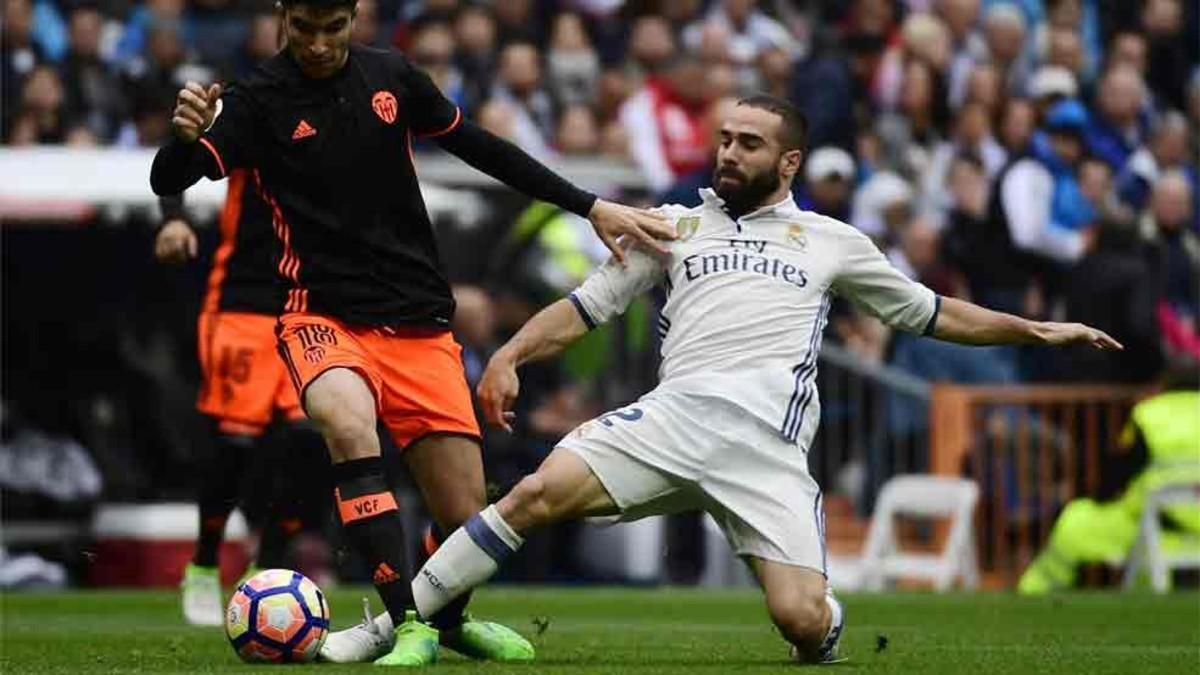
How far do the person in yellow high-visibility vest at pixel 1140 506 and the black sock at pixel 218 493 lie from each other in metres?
6.25

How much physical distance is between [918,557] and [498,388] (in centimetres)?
1022

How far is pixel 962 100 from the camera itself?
23.3 m

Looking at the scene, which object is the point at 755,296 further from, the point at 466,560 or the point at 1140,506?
the point at 1140,506

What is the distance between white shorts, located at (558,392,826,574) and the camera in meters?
9.84

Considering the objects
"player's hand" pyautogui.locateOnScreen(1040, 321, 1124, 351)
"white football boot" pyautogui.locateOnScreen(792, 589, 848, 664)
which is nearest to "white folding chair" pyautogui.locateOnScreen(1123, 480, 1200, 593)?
"player's hand" pyautogui.locateOnScreen(1040, 321, 1124, 351)

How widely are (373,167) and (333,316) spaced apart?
21.5 inches

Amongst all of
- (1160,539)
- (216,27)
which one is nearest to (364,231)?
(1160,539)

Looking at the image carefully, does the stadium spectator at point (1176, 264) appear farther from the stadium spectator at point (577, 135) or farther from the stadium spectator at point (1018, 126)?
the stadium spectator at point (577, 135)

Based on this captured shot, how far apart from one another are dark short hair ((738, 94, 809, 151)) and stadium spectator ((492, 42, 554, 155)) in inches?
432

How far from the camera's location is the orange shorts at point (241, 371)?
1366cm

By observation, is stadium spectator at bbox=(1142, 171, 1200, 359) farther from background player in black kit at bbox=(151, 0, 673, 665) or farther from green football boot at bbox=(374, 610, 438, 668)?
green football boot at bbox=(374, 610, 438, 668)

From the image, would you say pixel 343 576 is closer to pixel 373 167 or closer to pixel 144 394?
pixel 144 394

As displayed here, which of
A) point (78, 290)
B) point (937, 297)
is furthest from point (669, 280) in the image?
point (78, 290)

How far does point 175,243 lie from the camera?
38.9ft
